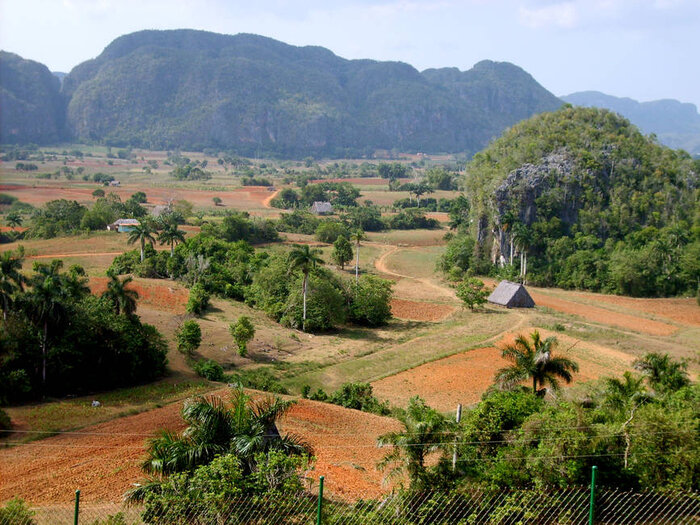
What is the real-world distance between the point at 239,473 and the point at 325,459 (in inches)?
258

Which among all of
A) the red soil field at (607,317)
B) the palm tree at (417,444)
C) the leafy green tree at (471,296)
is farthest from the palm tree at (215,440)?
the red soil field at (607,317)

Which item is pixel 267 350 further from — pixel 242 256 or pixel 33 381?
pixel 242 256

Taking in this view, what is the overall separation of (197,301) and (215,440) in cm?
2282


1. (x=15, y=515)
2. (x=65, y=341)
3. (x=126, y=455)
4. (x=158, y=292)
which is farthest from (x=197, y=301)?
(x=15, y=515)

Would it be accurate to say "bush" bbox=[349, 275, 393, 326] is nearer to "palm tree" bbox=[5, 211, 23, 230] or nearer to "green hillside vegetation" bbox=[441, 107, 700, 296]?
"green hillside vegetation" bbox=[441, 107, 700, 296]

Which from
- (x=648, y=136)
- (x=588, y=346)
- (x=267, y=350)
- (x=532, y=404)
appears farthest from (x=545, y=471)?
(x=648, y=136)

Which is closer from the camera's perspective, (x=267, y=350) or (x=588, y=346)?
(x=267, y=350)

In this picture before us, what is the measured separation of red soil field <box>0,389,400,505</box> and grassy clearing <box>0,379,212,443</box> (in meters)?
0.57

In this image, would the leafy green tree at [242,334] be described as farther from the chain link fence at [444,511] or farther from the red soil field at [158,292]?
the chain link fence at [444,511]

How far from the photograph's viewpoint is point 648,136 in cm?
7069

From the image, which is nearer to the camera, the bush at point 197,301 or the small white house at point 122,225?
the bush at point 197,301

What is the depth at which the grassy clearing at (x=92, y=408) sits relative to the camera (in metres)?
19.9

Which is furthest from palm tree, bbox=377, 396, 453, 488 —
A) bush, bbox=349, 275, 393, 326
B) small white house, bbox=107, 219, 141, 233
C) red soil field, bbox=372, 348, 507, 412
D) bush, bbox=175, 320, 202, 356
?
small white house, bbox=107, 219, 141, 233

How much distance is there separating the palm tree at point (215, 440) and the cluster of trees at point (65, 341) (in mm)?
10800
